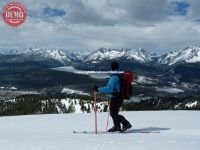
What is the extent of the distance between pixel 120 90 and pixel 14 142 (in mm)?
4093

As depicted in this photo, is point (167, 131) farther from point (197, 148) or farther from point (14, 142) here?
point (14, 142)

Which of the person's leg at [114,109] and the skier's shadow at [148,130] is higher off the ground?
the person's leg at [114,109]

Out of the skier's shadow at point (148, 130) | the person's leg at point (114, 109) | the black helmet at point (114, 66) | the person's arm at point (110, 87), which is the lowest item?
the skier's shadow at point (148, 130)

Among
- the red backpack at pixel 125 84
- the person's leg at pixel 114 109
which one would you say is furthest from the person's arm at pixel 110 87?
the person's leg at pixel 114 109

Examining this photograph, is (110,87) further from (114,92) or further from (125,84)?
(125,84)

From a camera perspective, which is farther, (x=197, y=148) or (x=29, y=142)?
(x=29, y=142)

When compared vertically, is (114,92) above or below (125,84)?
below

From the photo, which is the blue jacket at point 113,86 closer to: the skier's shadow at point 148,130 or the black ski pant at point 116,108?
the black ski pant at point 116,108

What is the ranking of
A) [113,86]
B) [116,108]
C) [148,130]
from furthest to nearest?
[148,130] < [116,108] < [113,86]

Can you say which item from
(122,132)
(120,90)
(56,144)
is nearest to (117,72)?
(120,90)

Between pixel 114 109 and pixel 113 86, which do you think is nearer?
pixel 113 86

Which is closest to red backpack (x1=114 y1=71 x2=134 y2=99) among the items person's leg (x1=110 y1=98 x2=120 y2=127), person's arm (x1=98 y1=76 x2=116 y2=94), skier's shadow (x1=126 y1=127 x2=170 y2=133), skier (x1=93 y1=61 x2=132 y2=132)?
skier (x1=93 y1=61 x2=132 y2=132)

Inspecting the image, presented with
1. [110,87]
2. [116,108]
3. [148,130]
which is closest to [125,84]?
[110,87]

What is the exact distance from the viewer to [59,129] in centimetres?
1730
